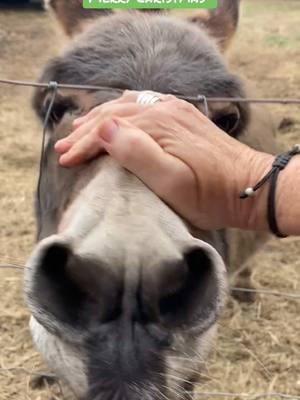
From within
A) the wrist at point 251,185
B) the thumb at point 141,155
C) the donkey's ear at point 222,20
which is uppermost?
the thumb at point 141,155

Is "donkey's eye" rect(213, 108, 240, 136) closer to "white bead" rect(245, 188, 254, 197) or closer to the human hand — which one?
the human hand

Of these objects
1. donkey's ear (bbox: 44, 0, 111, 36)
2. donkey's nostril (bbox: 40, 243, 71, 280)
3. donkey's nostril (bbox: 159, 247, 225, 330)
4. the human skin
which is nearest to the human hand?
the human skin

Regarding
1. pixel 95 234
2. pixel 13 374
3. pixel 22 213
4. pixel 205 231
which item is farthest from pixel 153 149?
pixel 22 213

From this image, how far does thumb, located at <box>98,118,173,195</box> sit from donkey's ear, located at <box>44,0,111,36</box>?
1.46 metres

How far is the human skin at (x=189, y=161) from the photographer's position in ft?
4.96

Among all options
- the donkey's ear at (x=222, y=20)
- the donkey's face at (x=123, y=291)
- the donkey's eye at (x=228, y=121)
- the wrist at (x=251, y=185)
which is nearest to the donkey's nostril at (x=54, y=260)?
the donkey's face at (x=123, y=291)

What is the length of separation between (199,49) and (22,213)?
253cm

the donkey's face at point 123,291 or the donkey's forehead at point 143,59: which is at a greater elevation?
the donkey's forehead at point 143,59

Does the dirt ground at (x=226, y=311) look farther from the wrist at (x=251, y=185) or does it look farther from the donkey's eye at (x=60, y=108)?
the wrist at (x=251, y=185)

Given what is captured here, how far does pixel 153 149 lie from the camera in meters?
1.50

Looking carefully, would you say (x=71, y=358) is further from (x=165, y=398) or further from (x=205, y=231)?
(x=205, y=231)

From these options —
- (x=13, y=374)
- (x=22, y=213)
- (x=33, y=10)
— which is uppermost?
(x=13, y=374)

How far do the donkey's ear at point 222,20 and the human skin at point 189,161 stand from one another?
141 cm

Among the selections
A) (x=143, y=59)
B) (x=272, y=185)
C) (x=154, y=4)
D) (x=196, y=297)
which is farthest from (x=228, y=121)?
(x=196, y=297)
